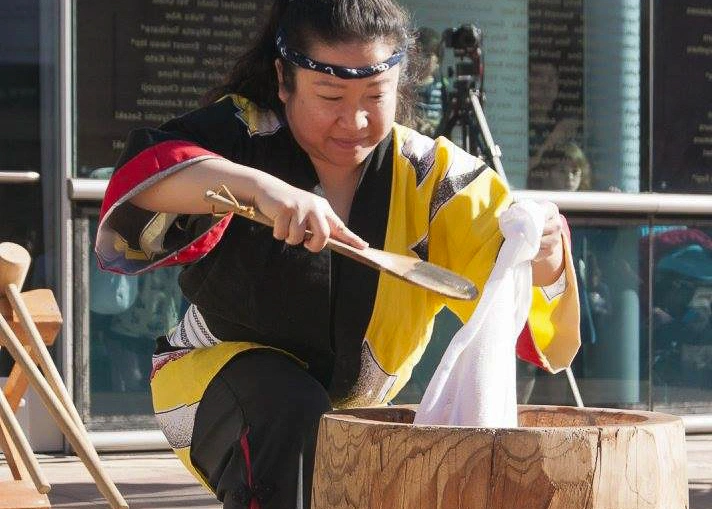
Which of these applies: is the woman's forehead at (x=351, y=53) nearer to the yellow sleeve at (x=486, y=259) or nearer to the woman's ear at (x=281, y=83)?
the woman's ear at (x=281, y=83)

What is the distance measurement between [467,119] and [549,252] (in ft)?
11.0

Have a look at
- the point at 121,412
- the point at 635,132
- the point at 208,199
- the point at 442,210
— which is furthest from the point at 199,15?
the point at 208,199

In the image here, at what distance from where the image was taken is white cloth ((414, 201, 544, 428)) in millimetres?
2141

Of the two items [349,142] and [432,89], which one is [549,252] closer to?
[349,142]

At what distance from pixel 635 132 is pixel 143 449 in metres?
2.46

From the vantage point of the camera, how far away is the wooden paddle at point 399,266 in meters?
2.16

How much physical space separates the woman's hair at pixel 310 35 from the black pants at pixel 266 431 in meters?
0.54

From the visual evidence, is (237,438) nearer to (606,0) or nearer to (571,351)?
(571,351)

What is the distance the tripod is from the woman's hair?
2865 millimetres

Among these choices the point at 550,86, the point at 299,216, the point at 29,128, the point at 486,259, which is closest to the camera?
the point at 299,216

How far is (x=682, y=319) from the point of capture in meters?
6.18

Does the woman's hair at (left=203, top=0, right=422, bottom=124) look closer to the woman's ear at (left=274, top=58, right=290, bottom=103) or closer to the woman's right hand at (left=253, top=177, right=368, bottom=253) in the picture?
the woman's ear at (left=274, top=58, right=290, bottom=103)

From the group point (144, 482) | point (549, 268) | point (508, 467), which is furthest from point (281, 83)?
point (144, 482)

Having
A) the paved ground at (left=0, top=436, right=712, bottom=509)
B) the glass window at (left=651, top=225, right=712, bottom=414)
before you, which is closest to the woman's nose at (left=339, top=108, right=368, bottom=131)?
the paved ground at (left=0, top=436, right=712, bottom=509)
